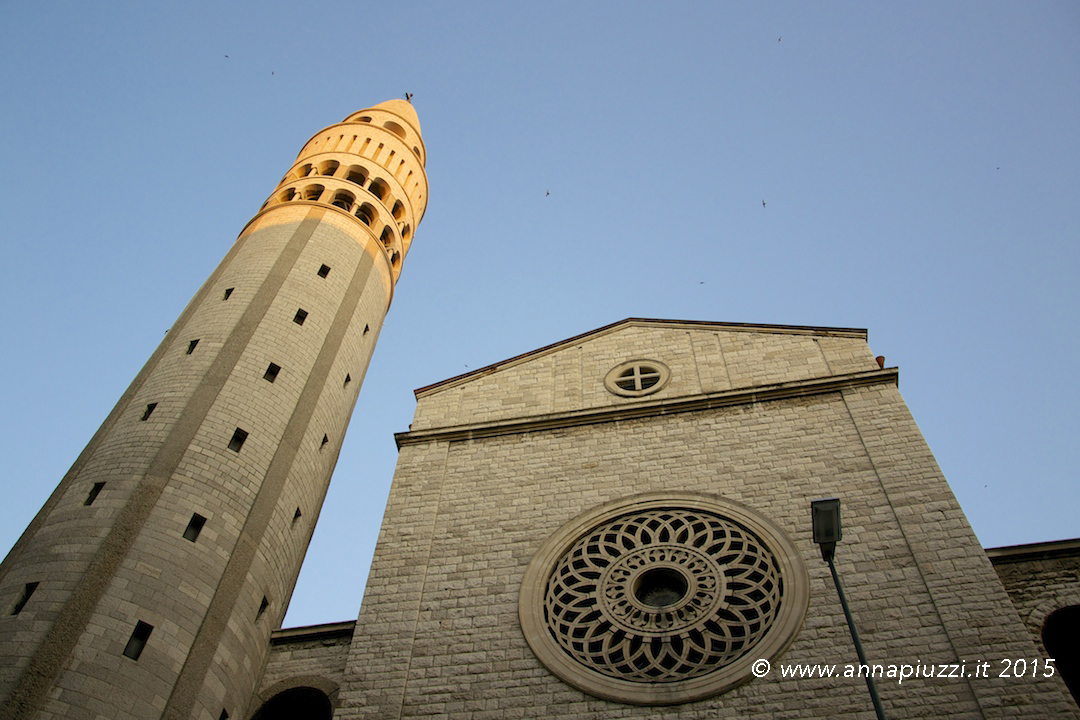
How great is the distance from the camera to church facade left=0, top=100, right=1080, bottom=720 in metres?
12.0

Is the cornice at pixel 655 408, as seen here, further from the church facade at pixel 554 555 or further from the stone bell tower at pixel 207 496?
the stone bell tower at pixel 207 496

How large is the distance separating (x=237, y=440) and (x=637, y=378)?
293 inches

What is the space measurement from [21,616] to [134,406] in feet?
17.7

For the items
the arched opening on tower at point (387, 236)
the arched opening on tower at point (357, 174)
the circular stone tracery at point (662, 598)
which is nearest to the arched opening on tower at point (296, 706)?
the circular stone tracery at point (662, 598)

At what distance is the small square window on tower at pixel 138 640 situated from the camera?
13016 millimetres

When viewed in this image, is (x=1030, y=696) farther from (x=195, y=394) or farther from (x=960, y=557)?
(x=195, y=394)

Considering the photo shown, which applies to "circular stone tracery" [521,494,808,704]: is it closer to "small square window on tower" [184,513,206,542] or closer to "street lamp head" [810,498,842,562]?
"street lamp head" [810,498,842,562]

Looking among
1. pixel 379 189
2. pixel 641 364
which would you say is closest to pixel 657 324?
pixel 641 364

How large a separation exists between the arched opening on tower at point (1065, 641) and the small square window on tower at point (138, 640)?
12.3 metres

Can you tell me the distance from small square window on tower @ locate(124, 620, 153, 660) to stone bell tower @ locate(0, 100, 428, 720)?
0.06ft

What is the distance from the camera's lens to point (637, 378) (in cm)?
1798

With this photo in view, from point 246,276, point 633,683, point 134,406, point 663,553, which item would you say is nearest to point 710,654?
point 633,683

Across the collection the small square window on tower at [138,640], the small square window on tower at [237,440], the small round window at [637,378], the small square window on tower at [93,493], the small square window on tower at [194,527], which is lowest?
the small square window on tower at [138,640]

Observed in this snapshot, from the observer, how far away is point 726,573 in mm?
13570
